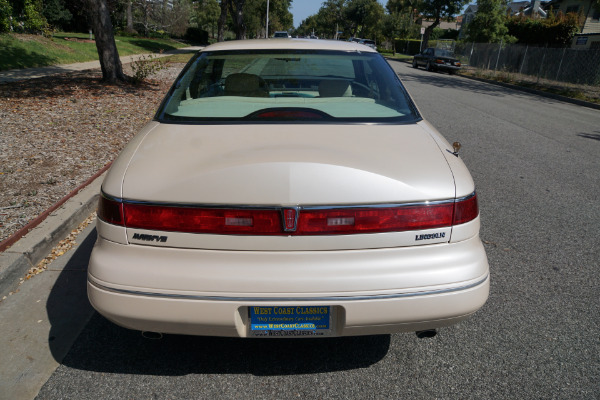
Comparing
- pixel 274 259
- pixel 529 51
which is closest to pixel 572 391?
pixel 274 259

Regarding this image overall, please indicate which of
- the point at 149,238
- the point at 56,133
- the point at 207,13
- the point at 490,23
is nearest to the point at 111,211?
the point at 149,238

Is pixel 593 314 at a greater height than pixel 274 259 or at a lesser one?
lesser

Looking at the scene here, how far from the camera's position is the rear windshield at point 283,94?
270 centimetres

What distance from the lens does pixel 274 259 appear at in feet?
6.52

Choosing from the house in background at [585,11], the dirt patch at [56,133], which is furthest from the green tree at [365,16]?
the dirt patch at [56,133]

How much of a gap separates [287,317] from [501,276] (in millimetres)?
2119

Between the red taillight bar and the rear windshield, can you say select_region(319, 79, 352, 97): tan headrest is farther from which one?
the red taillight bar

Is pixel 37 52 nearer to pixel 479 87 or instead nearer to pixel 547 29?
pixel 479 87

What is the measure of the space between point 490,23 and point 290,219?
32064 mm

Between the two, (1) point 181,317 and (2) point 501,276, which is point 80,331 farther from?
(2) point 501,276

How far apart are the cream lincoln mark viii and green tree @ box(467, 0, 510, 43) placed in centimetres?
3001

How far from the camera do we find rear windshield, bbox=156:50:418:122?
270 centimetres

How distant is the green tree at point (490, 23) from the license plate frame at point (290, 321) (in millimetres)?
30353

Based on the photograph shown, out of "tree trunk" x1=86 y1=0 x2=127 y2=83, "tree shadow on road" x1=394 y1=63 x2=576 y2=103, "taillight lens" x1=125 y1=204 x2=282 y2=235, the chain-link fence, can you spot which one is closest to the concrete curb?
"taillight lens" x1=125 y1=204 x2=282 y2=235
